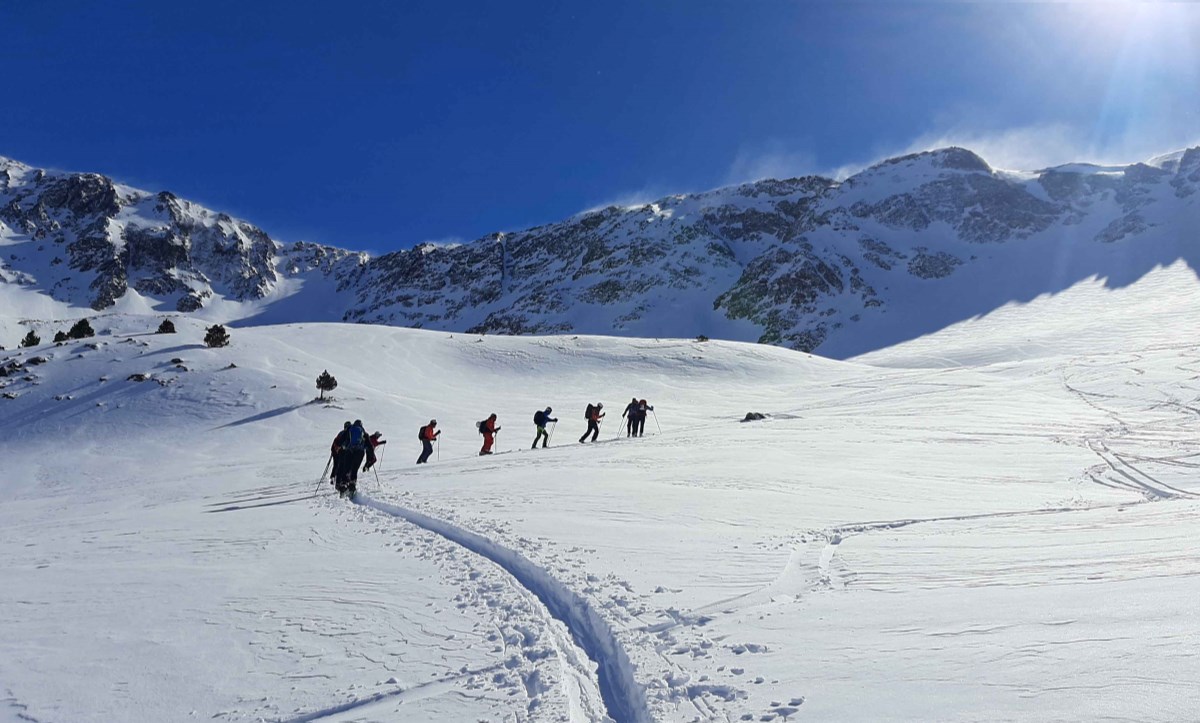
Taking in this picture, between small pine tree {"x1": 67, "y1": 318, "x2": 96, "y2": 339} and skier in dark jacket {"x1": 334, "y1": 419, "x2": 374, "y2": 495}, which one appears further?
small pine tree {"x1": 67, "y1": 318, "x2": 96, "y2": 339}

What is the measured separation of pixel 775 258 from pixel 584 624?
136236 mm

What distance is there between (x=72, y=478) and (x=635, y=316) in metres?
116

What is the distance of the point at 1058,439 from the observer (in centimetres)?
1953

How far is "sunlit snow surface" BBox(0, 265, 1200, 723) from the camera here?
4.38 meters

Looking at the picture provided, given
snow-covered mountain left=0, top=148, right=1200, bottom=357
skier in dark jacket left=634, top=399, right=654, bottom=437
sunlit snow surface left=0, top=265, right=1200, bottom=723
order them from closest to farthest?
sunlit snow surface left=0, top=265, right=1200, bottom=723 < skier in dark jacket left=634, top=399, right=654, bottom=437 < snow-covered mountain left=0, top=148, right=1200, bottom=357

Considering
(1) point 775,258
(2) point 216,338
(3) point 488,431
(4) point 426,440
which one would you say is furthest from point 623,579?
(1) point 775,258

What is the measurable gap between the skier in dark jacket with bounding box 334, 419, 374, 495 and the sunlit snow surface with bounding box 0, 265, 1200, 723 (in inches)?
20.3

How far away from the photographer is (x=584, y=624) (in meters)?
5.99

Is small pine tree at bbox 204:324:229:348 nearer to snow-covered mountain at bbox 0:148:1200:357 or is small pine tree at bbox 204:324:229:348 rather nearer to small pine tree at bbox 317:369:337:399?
small pine tree at bbox 317:369:337:399

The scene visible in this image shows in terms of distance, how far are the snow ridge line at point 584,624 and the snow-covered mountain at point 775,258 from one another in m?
95.9

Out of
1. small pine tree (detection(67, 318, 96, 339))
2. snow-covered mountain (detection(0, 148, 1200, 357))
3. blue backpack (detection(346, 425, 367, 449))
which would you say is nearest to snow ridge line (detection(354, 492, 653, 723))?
blue backpack (detection(346, 425, 367, 449))

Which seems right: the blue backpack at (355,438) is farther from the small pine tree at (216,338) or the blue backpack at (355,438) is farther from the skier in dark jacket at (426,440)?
the small pine tree at (216,338)

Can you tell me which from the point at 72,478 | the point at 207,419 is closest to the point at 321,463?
the point at 72,478

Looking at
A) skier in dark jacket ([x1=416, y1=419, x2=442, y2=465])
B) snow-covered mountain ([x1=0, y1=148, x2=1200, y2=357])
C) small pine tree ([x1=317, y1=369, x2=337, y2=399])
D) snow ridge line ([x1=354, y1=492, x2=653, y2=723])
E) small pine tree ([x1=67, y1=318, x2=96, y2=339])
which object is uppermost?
snow-covered mountain ([x1=0, y1=148, x2=1200, y2=357])
